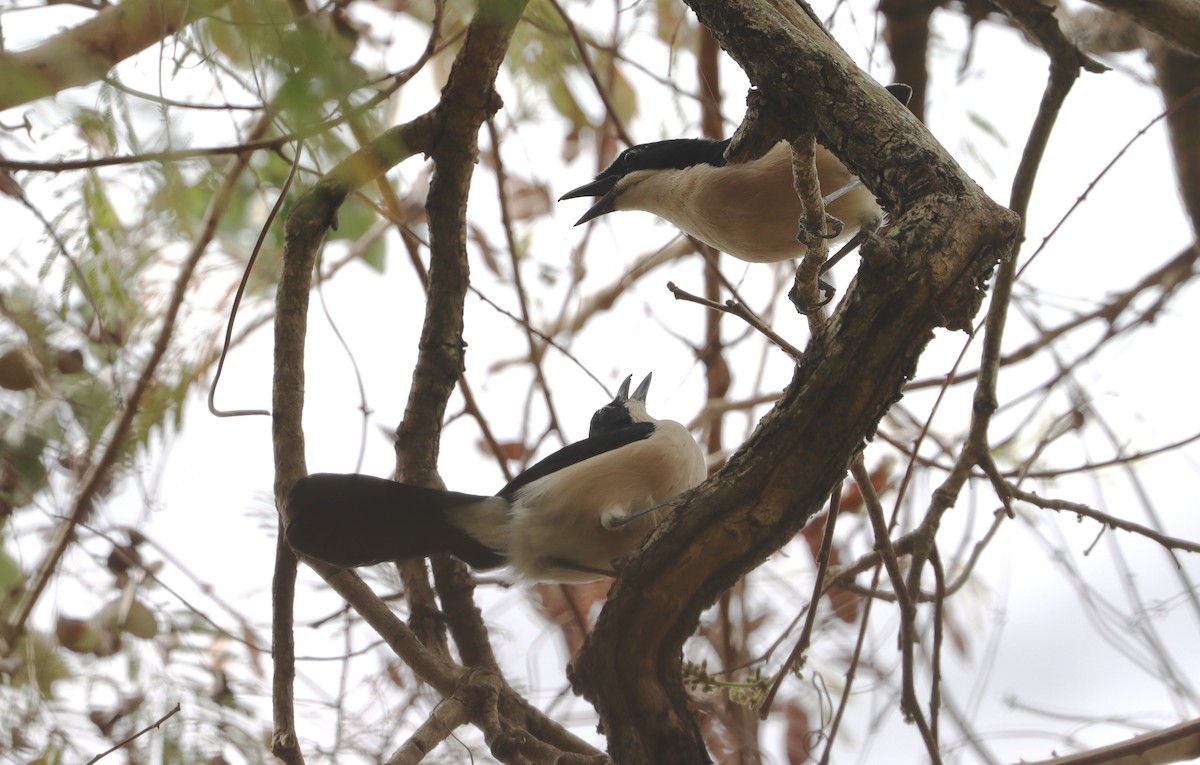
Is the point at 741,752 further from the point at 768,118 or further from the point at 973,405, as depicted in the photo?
the point at 768,118

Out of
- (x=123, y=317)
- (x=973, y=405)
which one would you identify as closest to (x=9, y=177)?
(x=123, y=317)

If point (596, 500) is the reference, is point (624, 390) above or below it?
above

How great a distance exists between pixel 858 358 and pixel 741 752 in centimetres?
170

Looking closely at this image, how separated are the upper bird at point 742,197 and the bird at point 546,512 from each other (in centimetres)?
52

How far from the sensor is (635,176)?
279 cm

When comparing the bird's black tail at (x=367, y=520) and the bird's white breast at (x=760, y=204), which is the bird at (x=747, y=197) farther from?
the bird's black tail at (x=367, y=520)

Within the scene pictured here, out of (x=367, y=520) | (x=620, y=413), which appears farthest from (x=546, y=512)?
(x=620, y=413)

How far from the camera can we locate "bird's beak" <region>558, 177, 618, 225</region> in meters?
2.84

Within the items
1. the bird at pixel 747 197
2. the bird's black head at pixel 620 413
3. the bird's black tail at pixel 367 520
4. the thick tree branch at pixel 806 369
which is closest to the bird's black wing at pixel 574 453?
the bird's black tail at pixel 367 520

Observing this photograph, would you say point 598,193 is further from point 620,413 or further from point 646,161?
point 620,413

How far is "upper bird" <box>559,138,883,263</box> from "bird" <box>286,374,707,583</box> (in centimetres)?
52

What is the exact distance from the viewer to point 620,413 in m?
3.10

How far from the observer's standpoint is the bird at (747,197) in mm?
2275

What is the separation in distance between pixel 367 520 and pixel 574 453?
572mm
